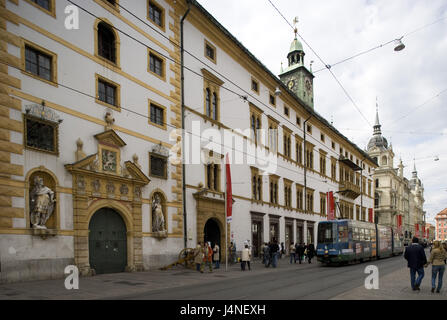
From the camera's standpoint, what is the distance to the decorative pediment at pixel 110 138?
1828 cm

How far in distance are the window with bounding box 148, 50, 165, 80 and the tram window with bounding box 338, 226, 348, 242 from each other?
15829 mm

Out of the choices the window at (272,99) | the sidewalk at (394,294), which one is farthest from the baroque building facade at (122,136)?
the sidewalk at (394,294)

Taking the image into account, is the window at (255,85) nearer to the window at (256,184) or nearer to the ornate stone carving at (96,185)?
the window at (256,184)

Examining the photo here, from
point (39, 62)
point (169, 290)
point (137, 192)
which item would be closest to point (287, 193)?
point (137, 192)

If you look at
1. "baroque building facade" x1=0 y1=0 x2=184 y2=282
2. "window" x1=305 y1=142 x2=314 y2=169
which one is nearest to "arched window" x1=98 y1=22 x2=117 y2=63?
"baroque building facade" x1=0 y1=0 x2=184 y2=282

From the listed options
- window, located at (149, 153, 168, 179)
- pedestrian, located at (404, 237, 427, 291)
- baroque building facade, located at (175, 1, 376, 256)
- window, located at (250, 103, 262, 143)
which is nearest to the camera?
pedestrian, located at (404, 237, 427, 291)

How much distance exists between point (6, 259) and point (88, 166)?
5192mm

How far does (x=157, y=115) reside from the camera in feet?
74.4

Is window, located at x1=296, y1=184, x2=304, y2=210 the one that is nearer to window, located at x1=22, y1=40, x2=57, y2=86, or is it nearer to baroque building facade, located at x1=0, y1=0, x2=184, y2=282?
baroque building facade, located at x1=0, y1=0, x2=184, y2=282

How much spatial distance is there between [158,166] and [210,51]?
33.9 feet

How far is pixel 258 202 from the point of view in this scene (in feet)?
108

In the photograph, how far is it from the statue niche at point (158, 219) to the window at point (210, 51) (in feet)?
36.6

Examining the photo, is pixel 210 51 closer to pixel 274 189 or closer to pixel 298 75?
pixel 274 189

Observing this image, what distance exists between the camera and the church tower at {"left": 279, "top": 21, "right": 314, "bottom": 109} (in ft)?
192
